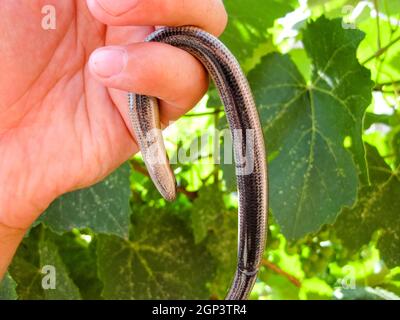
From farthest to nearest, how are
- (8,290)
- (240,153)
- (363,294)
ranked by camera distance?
(363,294)
(8,290)
(240,153)

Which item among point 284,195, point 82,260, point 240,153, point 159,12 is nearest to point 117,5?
point 159,12

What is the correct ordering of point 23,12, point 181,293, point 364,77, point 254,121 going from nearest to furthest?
1. point 254,121
2. point 23,12
3. point 364,77
4. point 181,293

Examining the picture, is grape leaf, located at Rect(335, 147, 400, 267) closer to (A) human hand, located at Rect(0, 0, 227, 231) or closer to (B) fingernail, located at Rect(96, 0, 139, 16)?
(A) human hand, located at Rect(0, 0, 227, 231)

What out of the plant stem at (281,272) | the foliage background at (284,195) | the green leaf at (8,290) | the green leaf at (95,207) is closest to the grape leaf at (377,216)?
the foliage background at (284,195)

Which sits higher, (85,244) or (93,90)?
(93,90)

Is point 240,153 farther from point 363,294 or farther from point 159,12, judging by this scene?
point 363,294

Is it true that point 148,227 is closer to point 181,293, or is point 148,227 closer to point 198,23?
point 181,293
